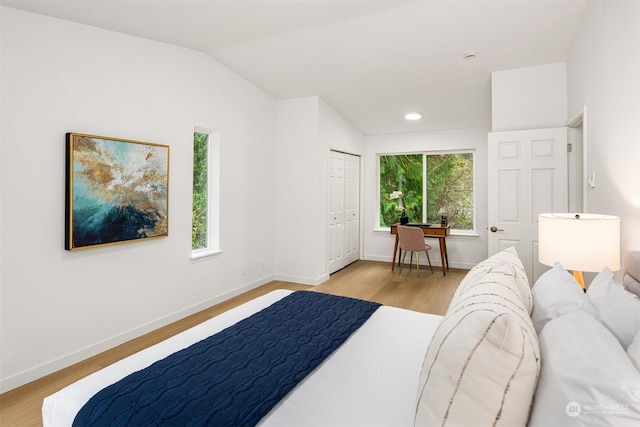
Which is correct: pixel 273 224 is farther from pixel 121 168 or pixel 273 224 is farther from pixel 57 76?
pixel 57 76

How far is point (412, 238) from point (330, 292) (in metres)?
1.61

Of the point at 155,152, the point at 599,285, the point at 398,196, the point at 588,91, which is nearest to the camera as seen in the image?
the point at 599,285

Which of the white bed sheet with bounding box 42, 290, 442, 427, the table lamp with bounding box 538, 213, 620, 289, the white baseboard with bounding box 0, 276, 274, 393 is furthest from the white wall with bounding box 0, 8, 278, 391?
the table lamp with bounding box 538, 213, 620, 289

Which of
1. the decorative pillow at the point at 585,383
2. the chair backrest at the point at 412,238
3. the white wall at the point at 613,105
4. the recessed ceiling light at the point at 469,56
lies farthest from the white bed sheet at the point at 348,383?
the chair backrest at the point at 412,238

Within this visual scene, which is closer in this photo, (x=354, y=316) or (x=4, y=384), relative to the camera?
(x=354, y=316)

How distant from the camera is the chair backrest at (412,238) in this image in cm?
526

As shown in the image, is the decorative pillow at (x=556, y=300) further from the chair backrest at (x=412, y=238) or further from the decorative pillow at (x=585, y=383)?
the chair backrest at (x=412, y=238)

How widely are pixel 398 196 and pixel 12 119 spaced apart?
5263mm

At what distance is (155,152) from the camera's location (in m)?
3.37

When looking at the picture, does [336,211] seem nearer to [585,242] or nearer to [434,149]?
[434,149]

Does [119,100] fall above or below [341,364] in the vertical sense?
above

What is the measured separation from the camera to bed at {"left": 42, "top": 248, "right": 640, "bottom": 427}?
2.60 ft

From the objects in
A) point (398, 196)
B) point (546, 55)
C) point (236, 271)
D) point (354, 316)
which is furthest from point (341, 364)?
point (398, 196)

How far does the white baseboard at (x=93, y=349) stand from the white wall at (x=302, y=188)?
114 cm
